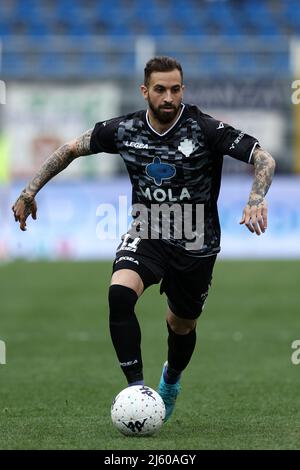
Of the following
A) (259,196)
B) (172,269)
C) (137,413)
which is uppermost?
(259,196)

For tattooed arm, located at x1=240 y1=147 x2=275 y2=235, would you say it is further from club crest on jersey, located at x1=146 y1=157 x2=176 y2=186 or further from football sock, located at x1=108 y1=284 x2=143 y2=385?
football sock, located at x1=108 y1=284 x2=143 y2=385

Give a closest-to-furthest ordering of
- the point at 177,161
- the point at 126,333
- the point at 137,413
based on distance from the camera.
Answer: the point at 137,413 < the point at 126,333 < the point at 177,161

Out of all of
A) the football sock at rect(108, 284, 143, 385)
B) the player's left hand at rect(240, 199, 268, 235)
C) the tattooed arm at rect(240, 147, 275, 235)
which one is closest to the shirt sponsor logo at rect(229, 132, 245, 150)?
the tattooed arm at rect(240, 147, 275, 235)

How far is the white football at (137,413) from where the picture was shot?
609cm

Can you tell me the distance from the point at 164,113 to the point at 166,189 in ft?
1.64

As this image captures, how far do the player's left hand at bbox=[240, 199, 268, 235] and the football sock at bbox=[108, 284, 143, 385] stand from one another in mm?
840

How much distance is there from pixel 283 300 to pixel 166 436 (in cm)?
1028

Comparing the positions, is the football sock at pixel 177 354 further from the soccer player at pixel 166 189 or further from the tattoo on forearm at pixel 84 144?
the tattoo on forearm at pixel 84 144

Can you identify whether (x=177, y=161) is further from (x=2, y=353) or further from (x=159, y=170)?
(x=2, y=353)

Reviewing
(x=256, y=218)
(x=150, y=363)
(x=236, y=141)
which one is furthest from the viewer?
(x=150, y=363)

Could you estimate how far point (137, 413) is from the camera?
607 cm

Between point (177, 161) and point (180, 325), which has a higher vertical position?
point (177, 161)

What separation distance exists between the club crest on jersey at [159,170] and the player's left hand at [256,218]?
28.4 inches

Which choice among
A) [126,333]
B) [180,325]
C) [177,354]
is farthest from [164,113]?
[177,354]
